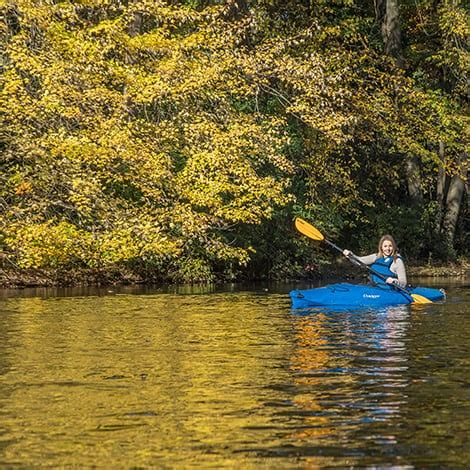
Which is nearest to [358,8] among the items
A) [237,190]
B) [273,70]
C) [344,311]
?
[273,70]

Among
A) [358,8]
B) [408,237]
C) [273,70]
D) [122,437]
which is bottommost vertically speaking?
[122,437]

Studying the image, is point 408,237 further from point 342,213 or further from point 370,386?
point 370,386

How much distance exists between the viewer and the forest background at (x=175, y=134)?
2452 centimetres

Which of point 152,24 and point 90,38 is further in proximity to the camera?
point 152,24

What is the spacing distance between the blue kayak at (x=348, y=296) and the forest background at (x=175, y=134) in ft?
15.2

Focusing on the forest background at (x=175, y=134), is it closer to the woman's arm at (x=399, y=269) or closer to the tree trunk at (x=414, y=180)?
the tree trunk at (x=414, y=180)

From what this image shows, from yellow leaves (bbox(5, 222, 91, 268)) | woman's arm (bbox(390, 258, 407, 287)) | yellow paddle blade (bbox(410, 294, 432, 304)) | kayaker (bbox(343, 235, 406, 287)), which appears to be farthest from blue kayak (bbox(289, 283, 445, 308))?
yellow leaves (bbox(5, 222, 91, 268))

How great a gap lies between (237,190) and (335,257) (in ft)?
32.0

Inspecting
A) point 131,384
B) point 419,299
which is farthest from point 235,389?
point 419,299

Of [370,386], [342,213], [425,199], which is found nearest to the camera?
[370,386]

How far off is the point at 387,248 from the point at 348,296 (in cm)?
160

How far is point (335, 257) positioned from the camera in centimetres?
3494

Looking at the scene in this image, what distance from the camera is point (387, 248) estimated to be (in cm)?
2186

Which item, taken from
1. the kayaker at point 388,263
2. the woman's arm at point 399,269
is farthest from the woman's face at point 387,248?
the woman's arm at point 399,269
